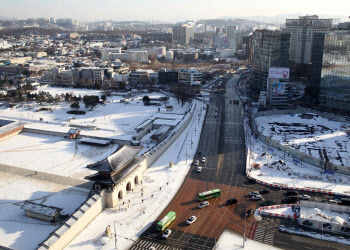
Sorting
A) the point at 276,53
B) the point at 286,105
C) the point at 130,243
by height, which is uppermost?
the point at 276,53

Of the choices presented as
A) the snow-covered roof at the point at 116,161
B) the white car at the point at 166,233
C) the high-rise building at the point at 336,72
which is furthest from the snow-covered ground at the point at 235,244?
the high-rise building at the point at 336,72

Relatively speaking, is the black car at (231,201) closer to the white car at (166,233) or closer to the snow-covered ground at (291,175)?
the snow-covered ground at (291,175)

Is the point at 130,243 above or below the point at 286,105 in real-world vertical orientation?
below

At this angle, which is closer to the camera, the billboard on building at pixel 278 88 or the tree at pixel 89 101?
the billboard on building at pixel 278 88

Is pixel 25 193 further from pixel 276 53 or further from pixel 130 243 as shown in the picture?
pixel 276 53

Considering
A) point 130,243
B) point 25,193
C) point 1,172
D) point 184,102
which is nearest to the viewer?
point 130,243

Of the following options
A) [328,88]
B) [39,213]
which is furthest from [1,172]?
[328,88]
